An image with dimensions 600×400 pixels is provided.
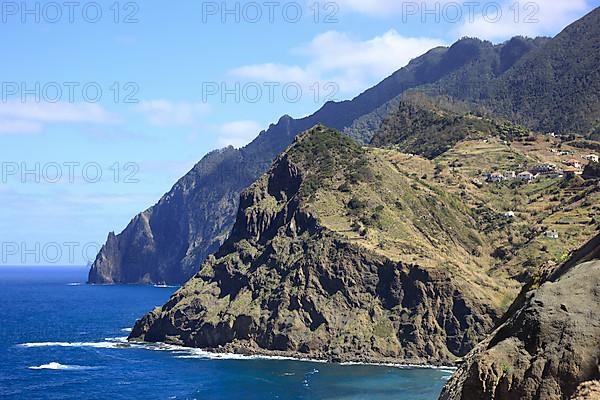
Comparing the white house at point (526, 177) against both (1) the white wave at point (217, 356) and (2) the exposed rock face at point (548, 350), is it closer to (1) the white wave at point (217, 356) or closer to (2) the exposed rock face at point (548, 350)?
(1) the white wave at point (217, 356)

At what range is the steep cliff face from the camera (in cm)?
13112

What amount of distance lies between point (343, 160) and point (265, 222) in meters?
21.9

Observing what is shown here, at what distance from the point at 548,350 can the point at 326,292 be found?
123 meters

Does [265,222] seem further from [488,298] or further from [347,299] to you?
[488,298]

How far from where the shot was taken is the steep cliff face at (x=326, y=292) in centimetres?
13112

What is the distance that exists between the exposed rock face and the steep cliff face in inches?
4370

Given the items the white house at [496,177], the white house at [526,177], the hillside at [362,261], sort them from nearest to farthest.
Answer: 1. the hillside at [362,261]
2. the white house at [526,177]
3. the white house at [496,177]

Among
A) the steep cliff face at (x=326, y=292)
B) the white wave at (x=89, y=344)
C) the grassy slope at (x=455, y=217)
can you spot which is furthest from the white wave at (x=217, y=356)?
the grassy slope at (x=455, y=217)

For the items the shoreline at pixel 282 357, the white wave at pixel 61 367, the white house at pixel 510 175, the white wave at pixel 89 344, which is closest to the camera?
the white wave at pixel 61 367

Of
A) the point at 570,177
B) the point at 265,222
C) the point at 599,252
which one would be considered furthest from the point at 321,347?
the point at 599,252

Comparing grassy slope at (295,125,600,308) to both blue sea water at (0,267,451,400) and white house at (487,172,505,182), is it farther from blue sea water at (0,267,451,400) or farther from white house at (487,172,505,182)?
blue sea water at (0,267,451,400)

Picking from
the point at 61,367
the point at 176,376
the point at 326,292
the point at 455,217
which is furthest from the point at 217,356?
the point at 455,217

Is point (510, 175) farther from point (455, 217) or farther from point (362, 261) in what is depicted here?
point (362, 261)

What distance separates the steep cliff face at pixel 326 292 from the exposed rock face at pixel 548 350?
110987mm
